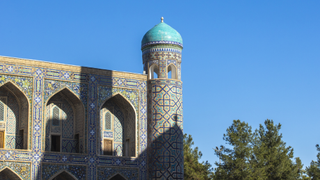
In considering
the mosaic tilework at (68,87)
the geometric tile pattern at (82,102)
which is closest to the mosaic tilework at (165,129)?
the geometric tile pattern at (82,102)

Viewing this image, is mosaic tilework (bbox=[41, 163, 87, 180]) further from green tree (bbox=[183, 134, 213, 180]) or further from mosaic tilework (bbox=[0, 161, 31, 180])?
green tree (bbox=[183, 134, 213, 180])

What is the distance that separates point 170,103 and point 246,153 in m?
4.78

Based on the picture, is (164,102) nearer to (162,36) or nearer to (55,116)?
(162,36)

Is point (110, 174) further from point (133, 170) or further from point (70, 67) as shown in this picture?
point (70, 67)

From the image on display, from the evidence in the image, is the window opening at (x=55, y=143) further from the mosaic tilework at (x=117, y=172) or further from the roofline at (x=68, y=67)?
the roofline at (x=68, y=67)

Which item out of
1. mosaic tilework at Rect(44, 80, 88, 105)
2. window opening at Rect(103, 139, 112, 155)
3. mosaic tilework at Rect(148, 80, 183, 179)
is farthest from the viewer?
window opening at Rect(103, 139, 112, 155)

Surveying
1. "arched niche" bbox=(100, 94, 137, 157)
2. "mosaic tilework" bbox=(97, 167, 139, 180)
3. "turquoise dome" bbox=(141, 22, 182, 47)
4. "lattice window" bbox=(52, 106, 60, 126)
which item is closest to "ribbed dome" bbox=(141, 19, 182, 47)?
"turquoise dome" bbox=(141, 22, 182, 47)

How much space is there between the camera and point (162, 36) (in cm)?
2206

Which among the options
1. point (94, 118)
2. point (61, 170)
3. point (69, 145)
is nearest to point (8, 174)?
point (61, 170)

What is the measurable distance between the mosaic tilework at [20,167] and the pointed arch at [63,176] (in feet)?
2.91

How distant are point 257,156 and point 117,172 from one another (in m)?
7.13

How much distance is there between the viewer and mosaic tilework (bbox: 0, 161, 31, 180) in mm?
18406

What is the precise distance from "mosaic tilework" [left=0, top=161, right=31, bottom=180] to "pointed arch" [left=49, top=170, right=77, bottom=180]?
888mm

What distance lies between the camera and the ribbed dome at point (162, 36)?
2205 cm
